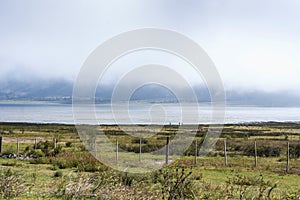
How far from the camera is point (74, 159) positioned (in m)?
23.9

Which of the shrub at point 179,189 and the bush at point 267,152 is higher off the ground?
the shrub at point 179,189

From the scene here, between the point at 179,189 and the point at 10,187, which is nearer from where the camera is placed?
the point at 179,189

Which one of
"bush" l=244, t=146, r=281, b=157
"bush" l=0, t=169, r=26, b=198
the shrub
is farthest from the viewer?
"bush" l=244, t=146, r=281, b=157

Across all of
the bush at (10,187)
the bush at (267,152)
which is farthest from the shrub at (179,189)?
the bush at (267,152)

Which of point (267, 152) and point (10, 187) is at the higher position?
point (10, 187)

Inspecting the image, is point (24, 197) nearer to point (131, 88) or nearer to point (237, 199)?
point (237, 199)

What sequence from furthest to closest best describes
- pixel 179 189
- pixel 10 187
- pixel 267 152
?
pixel 267 152 < pixel 10 187 < pixel 179 189

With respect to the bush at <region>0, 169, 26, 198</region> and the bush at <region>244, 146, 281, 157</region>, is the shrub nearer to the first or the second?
the bush at <region>0, 169, 26, 198</region>

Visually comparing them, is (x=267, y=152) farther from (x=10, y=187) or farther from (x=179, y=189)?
(x=10, y=187)

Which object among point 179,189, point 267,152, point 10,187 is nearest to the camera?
point 179,189

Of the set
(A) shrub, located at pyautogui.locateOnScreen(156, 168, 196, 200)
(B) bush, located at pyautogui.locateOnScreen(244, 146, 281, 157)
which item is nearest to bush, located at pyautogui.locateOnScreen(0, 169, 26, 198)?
(A) shrub, located at pyautogui.locateOnScreen(156, 168, 196, 200)

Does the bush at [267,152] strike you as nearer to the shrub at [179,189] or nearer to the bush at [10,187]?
the shrub at [179,189]

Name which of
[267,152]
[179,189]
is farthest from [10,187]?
[267,152]

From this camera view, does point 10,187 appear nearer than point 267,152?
Yes
